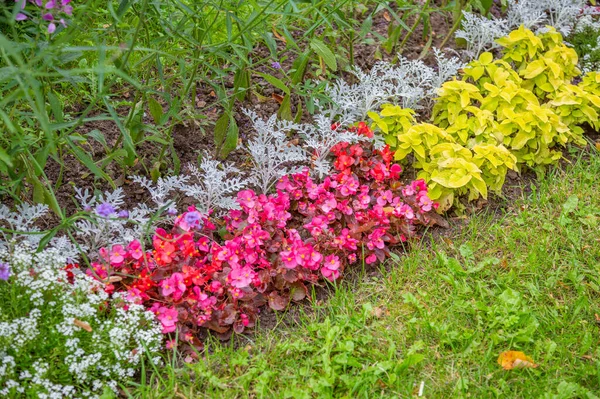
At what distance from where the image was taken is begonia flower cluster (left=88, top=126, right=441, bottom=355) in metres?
2.69

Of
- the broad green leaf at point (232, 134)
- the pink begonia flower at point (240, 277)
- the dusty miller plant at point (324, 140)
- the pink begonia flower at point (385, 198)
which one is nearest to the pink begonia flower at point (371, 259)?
the pink begonia flower at point (385, 198)

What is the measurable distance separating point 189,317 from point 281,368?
422 mm

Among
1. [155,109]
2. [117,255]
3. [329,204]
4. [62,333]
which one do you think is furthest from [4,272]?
[329,204]

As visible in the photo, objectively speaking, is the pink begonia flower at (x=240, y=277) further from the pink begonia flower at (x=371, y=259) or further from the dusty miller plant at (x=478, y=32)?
the dusty miller plant at (x=478, y=32)

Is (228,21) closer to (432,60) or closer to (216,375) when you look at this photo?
(216,375)

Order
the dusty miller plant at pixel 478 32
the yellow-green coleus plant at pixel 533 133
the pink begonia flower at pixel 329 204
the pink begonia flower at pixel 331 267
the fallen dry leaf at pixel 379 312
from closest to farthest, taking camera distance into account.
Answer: the fallen dry leaf at pixel 379 312, the pink begonia flower at pixel 331 267, the pink begonia flower at pixel 329 204, the yellow-green coleus plant at pixel 533 133, the dusty miller plant at pixel 478 32

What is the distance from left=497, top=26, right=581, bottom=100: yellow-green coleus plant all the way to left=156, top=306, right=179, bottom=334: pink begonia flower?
2.53m

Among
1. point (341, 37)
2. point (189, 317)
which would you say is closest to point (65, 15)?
point (189, 317)

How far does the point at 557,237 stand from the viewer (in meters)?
3.23

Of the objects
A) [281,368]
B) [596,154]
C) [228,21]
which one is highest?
[228,21]

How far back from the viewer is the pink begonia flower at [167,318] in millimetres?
2592

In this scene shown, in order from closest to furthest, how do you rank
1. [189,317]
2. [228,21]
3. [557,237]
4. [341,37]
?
[189,317], [228,21], [557,237], [341,37]

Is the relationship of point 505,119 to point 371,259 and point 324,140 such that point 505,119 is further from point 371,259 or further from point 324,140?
point 371,259

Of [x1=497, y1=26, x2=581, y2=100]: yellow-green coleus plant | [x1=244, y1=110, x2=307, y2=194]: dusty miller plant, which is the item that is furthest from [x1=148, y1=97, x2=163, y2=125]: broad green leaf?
[x1=497, y1=26, x2=581, y2=100]: yellow-green coleus plant
